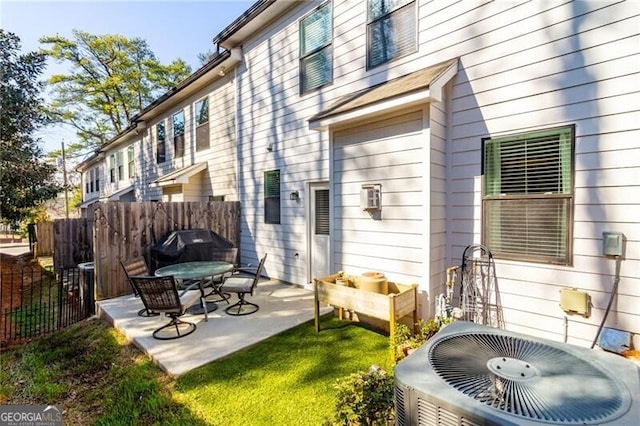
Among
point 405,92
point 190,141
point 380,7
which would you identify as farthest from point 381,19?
point 190,141

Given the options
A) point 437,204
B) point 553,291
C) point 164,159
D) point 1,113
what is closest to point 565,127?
point 437,204

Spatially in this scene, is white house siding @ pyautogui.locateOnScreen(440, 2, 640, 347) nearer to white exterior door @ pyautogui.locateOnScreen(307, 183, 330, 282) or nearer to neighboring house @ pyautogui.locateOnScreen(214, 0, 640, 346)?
→ neighboring house @ pyautogui.locateOnScreen(214, 0, 640, 346)

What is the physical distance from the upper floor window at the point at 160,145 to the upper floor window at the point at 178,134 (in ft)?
3.64

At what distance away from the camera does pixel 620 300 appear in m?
3.25

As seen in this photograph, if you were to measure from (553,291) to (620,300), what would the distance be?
570mm

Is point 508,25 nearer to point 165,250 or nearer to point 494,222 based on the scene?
point 494,222

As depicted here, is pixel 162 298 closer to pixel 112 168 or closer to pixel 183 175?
pixel 183 175

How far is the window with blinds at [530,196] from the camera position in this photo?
356 cm

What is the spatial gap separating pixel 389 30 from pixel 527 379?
5.29 m

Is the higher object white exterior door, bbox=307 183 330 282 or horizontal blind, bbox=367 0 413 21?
horizontal blind, bbox=367 0 413 21

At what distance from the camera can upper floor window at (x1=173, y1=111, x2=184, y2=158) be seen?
37.3 ft

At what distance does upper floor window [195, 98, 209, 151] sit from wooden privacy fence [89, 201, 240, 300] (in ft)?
10.8

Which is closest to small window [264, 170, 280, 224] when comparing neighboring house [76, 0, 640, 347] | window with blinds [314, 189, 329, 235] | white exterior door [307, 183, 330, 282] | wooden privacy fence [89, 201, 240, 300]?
neighboring house [76, 0, 640, 347]

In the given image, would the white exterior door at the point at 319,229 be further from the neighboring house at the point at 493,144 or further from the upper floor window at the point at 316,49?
the upper floor window at the point at 316,49
